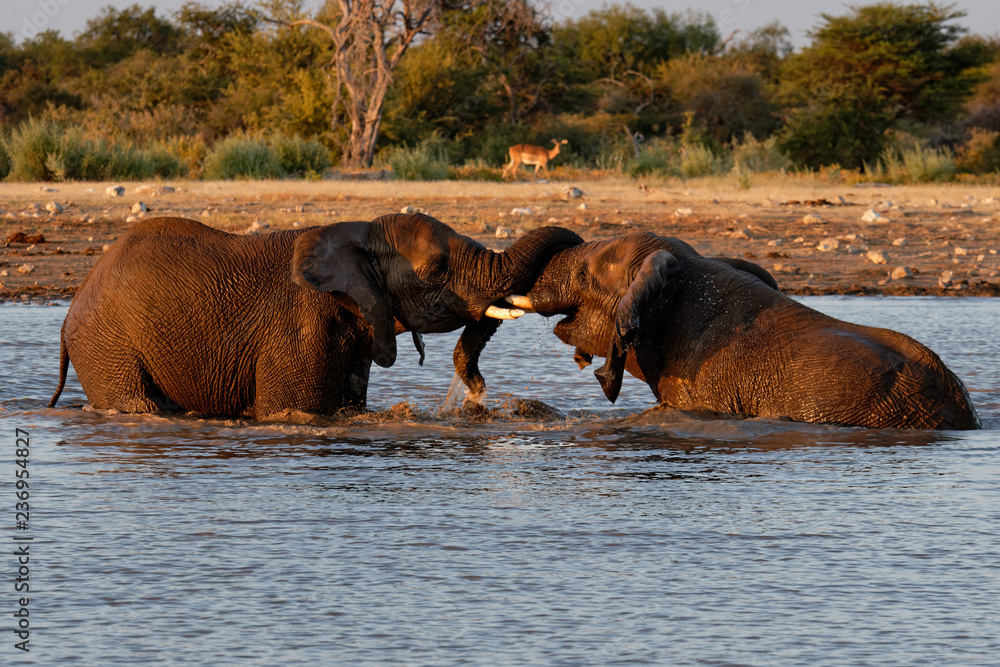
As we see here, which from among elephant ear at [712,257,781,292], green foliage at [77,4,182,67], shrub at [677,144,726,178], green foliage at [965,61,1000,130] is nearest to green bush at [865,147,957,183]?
shrub at [677,144,726,178]

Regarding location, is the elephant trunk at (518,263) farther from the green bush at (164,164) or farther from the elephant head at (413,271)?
the green bush at (164,164)

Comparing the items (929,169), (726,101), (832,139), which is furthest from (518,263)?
(726,101)

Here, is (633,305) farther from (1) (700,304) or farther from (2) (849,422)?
(2) (849,422)

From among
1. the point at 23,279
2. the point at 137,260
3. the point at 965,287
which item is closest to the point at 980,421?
the point at 137,260

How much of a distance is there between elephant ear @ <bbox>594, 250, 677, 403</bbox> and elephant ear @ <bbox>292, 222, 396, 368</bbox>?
105 cm

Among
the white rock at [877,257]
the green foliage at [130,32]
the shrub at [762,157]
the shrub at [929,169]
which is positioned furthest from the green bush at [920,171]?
the green foliage at [130,32]

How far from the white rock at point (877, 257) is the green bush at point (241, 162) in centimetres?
1403

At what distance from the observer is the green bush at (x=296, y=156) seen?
2830 cm

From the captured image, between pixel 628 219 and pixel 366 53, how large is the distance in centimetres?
1911

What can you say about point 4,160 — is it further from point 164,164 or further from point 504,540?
point 504,540

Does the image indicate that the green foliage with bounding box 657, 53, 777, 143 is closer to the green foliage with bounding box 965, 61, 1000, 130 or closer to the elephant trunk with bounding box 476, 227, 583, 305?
the green foliage with bounding box 965, 61, 1000, 130

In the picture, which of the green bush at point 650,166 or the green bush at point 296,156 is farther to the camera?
the green bush at point 650,166

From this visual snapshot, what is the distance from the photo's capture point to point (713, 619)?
3789 millimetres

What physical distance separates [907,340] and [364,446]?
2.79 m
